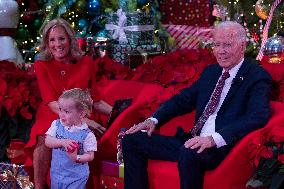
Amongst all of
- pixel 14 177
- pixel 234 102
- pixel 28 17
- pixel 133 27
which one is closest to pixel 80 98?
pixel 234 102

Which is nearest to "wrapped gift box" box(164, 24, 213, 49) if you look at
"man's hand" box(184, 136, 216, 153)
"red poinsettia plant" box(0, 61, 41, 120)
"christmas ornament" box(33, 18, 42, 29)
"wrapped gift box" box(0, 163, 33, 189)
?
"christmas ornament" box(33, 18, 42, 29)

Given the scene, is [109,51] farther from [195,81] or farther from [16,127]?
[195,81]

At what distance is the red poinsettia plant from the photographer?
16.3ft

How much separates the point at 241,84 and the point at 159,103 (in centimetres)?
81

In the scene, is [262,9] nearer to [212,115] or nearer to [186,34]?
[186,34]

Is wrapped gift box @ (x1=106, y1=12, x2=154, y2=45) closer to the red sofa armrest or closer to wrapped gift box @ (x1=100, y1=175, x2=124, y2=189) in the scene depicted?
the red sofa armrest

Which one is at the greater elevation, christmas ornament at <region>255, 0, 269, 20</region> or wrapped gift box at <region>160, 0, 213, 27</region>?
christmas ornament at <region>255, 0, 269, 20</region>

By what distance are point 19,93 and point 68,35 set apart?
68 cm

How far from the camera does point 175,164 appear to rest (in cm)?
399

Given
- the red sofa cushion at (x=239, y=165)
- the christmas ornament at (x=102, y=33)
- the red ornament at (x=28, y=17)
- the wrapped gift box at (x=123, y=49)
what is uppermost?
the red ornament at (x=28, y=17)

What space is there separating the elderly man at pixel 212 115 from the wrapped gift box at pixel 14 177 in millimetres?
1312

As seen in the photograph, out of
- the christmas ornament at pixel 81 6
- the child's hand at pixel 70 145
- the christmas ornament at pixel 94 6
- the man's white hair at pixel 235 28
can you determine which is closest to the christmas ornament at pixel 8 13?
the christmas ornament at pixel 81 6

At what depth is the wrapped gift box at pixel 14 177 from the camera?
503 centimetres

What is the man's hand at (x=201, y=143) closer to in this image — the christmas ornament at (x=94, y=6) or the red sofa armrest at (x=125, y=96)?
the red sofa armrest at (x=125, y=96)
